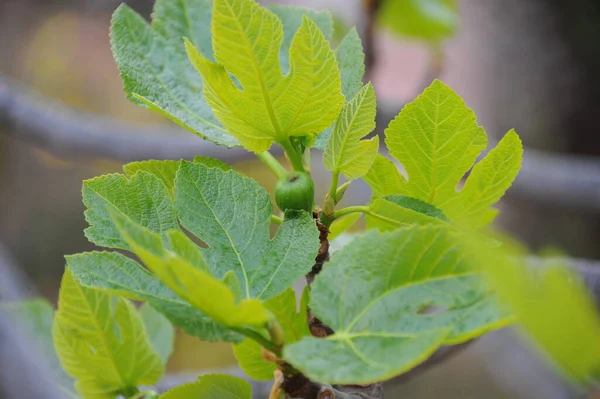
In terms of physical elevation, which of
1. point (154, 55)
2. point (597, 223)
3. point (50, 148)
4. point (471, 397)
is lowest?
point (471, 397)

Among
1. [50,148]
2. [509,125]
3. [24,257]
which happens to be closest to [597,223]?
[509,125]

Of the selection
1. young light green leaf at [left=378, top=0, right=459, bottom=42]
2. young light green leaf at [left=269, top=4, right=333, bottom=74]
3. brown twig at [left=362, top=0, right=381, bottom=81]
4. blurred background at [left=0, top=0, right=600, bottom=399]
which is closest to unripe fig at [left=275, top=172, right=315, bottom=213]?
young light green leaf at [left=269, top=4, right=333, bottom=74]

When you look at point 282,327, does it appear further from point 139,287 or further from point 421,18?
point 421,18

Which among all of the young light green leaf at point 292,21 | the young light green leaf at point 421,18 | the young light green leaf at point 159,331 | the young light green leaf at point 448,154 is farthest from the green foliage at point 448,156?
the young light green leaf at point 421,18

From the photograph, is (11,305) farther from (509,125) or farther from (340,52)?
(509,125)

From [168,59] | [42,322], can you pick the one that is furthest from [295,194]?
[42,322]

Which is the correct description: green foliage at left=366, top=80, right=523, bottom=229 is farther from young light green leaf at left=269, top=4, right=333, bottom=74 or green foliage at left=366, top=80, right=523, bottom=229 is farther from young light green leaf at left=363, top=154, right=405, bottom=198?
young light green leaf at left=269, top=4, right=333, bottom=74

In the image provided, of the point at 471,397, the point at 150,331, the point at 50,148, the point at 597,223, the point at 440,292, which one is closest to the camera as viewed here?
the point at 440,292
